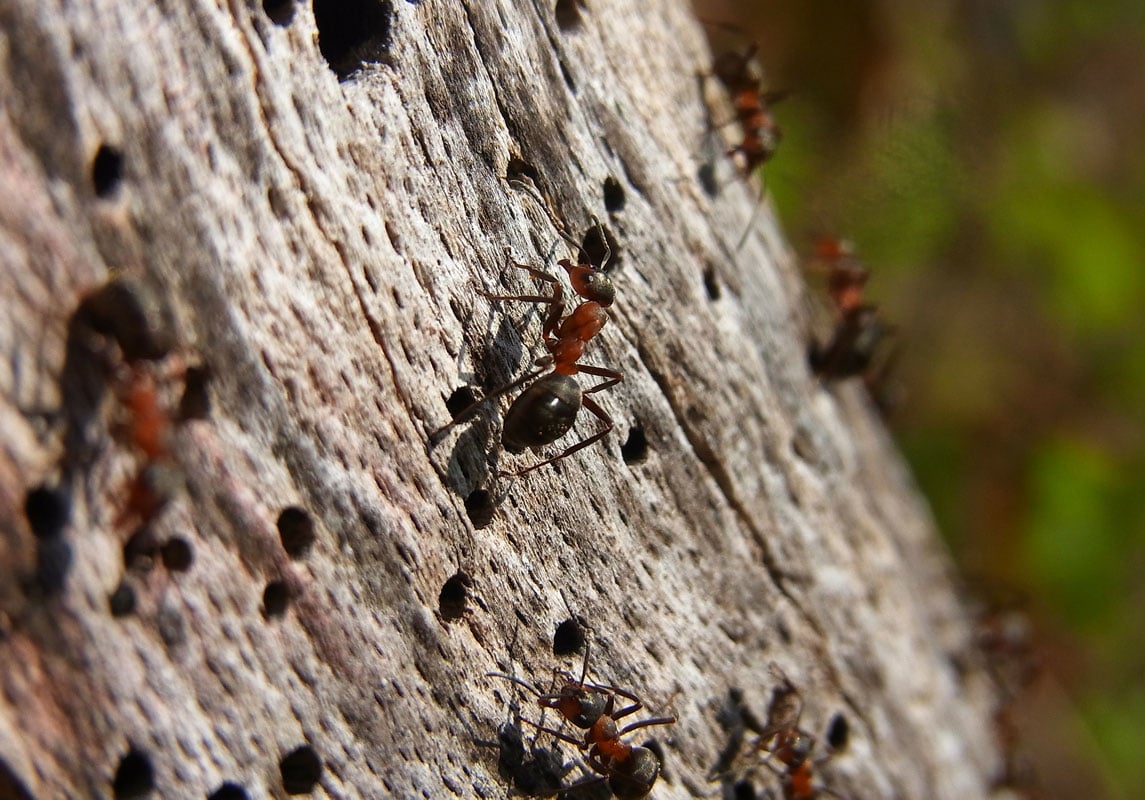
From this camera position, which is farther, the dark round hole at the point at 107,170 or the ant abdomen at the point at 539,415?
the ant abdomen at the point at 539,415

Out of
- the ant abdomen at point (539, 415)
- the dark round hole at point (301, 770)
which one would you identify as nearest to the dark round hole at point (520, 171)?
the ant abdomen at point (539, 415)

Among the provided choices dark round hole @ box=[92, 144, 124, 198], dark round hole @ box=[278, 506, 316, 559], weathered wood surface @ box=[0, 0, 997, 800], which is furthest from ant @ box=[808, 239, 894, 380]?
dark round hole @ box=[92, 144, 124, 198]

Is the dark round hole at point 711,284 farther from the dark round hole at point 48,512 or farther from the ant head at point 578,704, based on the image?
the dark round hole at point 48,512

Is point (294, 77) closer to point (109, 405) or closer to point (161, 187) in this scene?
point (161, 187)

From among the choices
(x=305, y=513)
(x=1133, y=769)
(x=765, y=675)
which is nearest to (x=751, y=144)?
(x=765, y=675)

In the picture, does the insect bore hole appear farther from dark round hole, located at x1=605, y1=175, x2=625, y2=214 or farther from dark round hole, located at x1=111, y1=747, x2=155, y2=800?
dark round hole, located at x1=111, y1=747, x2=155, y2=800

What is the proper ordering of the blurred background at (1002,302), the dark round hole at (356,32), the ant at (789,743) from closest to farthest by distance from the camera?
the dark round hole at (356,32) < the ant at (789,743) < the blurred background at (1002,302)
